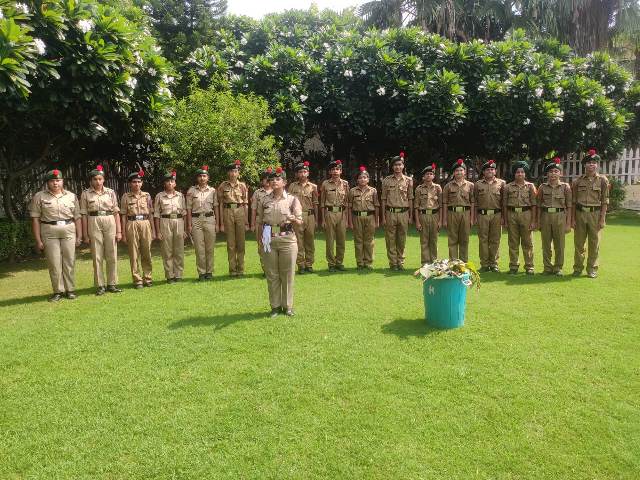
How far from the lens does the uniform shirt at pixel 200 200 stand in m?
7.98

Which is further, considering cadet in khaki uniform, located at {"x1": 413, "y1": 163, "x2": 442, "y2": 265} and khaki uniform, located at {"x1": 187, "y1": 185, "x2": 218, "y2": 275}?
cadet in khaki uniform, located at {"x1": 413, "y1": 163, "x2": 442, "y2": 265}

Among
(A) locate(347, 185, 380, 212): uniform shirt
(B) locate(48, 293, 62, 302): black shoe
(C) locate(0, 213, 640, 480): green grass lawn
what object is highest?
(A) locate(347, 185, 380, 212): uniform shirt

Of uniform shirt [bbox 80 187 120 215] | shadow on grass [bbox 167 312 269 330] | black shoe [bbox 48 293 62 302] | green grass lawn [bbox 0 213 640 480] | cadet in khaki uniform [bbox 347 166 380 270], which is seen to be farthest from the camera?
cadet in khaki uniform [bbox 347 166 380 270]

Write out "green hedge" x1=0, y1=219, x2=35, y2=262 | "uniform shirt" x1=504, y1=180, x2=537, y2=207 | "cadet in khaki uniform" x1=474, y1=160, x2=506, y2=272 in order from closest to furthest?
1. "uniform shirt" x1=504, y1=180, x2=537, y2=207
2. "cadet in khaki uniform" x1=474, y1=160, x2=506, y2=272
3. "green hedge" x1=0, y1=219, x2=35, y2=262

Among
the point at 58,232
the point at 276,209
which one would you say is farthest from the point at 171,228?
the point at 276,209

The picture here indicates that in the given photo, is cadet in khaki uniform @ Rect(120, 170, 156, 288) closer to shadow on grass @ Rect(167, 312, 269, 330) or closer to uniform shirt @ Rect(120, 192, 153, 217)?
uniform shirt @ Rect(120, 192, 153, 217)

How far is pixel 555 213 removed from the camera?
7.85 meters

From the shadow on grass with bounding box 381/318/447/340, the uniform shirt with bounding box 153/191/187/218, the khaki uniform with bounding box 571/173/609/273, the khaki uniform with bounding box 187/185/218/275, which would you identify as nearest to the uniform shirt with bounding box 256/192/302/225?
the shadow on grass with bounding box 381/318/447/340

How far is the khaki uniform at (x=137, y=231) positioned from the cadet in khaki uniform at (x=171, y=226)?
7.8 inches

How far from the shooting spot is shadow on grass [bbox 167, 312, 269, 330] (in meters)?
5.62

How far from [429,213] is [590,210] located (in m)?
2.49

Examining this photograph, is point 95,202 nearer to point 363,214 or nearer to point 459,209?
point 363,214

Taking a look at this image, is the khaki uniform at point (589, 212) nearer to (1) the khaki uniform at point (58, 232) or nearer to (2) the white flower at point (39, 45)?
(1) the khaki uniform at point (58, 232)

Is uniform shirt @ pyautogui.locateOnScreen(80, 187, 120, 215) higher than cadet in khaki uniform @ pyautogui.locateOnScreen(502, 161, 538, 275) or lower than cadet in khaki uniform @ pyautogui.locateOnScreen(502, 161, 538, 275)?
higher
